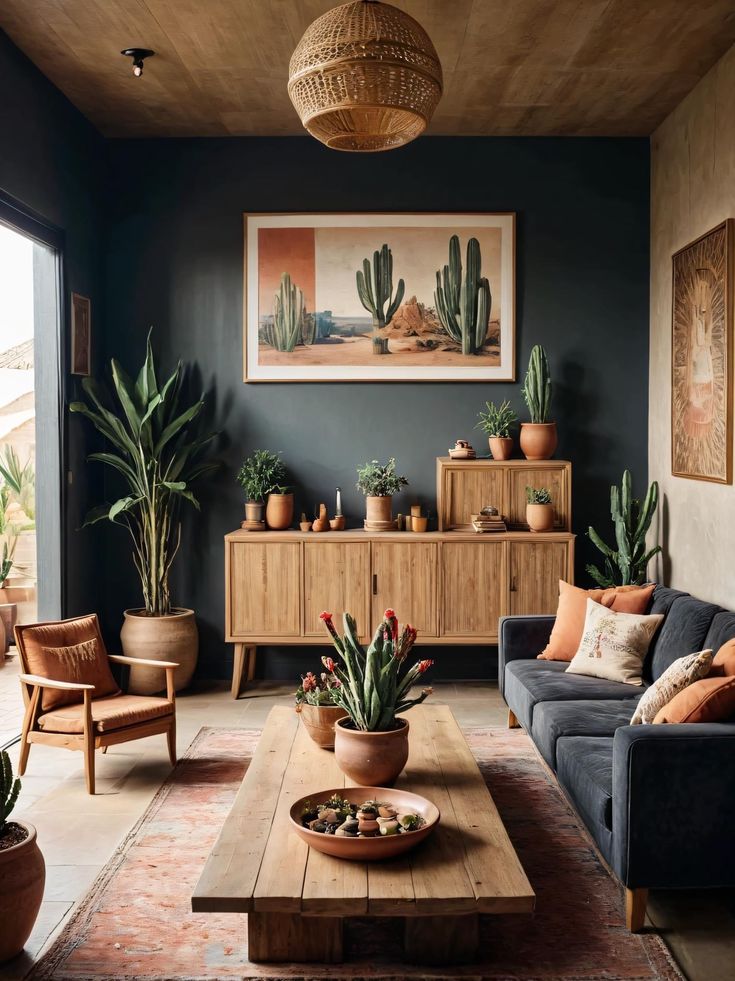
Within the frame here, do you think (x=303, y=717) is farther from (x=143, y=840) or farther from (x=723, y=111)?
(x=723, y=111)

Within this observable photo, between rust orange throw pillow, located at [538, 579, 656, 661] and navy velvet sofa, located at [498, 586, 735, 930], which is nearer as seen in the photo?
navy velvet sofa, located at [498, 586, 735, 930]

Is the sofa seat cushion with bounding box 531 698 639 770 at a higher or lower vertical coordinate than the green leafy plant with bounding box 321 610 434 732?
lower

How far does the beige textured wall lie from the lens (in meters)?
4.89

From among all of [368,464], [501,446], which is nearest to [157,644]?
[368,464]

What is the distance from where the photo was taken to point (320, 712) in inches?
143

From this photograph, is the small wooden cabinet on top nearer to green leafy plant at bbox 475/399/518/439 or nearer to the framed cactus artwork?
green leafy plant at bbox 475/399/518/439

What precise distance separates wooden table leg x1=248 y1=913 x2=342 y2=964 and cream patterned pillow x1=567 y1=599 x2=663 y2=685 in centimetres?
223

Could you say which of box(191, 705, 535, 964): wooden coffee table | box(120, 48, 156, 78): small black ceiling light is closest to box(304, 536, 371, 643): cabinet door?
box(191, 705, 535, 964): wooden coffee table

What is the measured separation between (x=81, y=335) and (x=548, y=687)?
3645 millimetres

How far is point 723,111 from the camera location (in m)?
4.93

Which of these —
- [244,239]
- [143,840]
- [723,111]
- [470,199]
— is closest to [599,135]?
[470,199]

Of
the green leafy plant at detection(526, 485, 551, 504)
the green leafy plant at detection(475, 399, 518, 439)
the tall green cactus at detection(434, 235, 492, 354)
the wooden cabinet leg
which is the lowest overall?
the wooden cabinet leg

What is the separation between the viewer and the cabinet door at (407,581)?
5.96 meters

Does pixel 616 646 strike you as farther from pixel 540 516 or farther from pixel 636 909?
pixel 636 909
